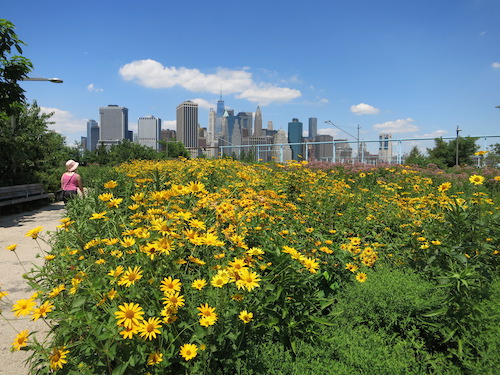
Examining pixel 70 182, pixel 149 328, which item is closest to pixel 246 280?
pixel 149 328

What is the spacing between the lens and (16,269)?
16.5 ft

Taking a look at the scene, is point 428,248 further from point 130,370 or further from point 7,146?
point 7,146

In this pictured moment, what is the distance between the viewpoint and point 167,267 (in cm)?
194

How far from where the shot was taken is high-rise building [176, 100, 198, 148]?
13212 cm

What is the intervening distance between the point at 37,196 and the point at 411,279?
455 inches

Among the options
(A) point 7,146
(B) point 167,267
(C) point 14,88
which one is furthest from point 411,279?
(A) point 7,146

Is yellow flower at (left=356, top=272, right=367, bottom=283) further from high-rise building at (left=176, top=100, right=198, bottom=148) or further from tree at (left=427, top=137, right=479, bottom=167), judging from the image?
high-rise building at (left=176, top=100, right=198, bottom=148)

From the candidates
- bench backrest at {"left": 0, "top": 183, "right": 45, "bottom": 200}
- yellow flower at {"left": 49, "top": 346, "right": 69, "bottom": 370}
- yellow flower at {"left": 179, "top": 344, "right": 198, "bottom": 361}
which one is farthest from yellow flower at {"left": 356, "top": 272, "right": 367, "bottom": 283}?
bench backrest at {"left": 0, "top": 183, "right": 45, "bottom": 200}

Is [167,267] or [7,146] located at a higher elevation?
[7,146]

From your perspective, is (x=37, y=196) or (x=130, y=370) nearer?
(x=130, y=370)

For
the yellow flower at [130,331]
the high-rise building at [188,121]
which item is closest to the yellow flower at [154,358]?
the yellow flower at [130,331]

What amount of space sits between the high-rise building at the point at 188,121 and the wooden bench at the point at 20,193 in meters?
121

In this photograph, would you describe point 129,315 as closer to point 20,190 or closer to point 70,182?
point 70,182

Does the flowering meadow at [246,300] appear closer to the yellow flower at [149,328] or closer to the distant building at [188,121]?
the yellow flower at [149,328]
